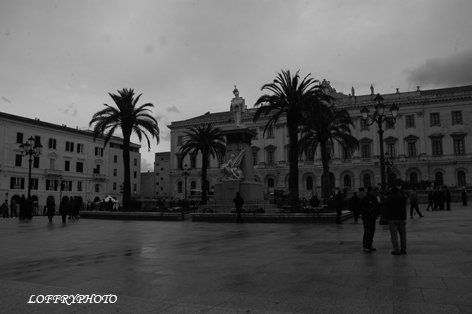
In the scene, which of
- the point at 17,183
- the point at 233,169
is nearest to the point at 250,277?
the point at 233,169

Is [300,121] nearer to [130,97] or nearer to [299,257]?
[130,97]

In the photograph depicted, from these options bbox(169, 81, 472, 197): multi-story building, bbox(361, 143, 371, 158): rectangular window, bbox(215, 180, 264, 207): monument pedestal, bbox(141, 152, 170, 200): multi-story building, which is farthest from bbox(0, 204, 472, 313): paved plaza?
bbox(141, 152, 170, 200): multi-story building

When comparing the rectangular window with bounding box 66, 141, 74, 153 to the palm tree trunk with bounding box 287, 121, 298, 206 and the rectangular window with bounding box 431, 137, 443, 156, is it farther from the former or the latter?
the rectangular window with bounding box 431, 137, 443, 156

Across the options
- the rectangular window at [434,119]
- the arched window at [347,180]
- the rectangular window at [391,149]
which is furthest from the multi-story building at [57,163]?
the rectangular window at [434,119]

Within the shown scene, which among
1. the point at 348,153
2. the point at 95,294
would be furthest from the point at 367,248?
the point at 348,153

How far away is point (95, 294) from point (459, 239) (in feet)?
31.3

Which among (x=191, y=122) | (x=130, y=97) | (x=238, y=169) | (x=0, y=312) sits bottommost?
(x=0, y=312)

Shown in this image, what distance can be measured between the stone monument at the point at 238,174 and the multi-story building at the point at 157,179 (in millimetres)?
64354

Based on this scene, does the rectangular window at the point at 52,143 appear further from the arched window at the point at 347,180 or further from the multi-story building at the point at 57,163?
the arched window at the point at 347,180

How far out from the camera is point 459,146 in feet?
208

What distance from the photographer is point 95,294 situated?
5922 mm

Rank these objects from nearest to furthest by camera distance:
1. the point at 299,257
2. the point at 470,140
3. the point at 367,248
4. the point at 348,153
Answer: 1. the point at 299,257
2. the point at 367,248
3. the point at 470,140
4. the point at 348,153

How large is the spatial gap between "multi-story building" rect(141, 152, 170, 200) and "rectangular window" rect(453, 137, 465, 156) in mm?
55473

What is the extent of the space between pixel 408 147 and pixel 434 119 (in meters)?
5.78
